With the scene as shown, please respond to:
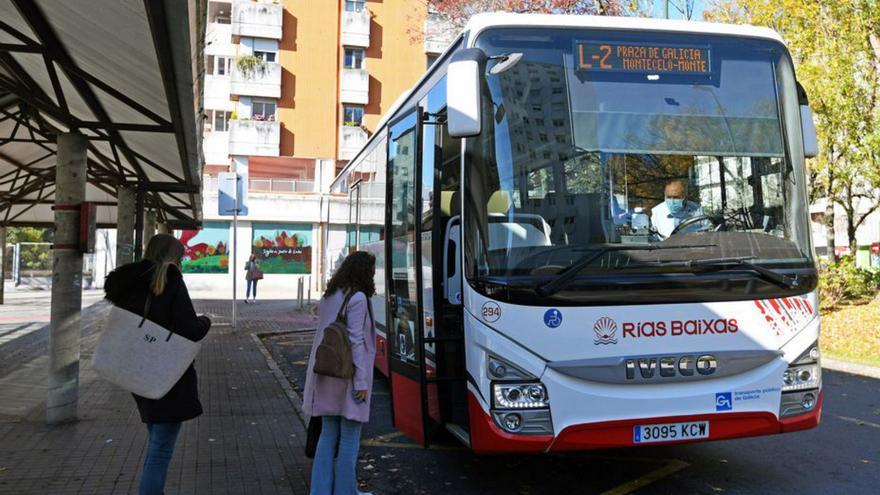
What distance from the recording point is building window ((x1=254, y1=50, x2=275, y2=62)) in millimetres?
38469

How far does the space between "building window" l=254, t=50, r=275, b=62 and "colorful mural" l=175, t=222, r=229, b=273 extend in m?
9.83

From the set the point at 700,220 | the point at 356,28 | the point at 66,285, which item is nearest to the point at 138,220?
the point at 66,285

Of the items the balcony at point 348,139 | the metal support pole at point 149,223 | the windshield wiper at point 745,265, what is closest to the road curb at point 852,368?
the windshield wiper at point 745,265

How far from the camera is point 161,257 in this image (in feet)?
13.6

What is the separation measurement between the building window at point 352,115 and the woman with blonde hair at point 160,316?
36579 mm

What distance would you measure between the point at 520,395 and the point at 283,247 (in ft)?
110

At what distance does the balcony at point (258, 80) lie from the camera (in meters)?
37.8

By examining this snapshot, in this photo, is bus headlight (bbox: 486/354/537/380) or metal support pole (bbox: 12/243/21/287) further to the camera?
metal support pole (bbox: 12/243/21/287)

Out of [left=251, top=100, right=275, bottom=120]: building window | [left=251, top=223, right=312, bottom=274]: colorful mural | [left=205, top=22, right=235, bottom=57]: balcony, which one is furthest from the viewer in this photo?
[left=205, top=22, right=235, bottom=57]: balcony

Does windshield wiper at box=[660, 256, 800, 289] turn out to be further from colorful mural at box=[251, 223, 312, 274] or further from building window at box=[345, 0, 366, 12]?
building window at box=[345, 0, 366, 12]

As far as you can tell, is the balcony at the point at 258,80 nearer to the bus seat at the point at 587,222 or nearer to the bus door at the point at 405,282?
the bus door at the point at 405,282

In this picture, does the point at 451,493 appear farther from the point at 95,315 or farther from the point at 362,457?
the point at 95,315

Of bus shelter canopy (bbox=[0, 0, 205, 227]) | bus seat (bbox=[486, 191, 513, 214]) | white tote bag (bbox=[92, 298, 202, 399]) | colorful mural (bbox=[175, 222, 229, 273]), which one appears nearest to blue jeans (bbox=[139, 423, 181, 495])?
white tote bag (bbox=[92, 298, 202, 399])

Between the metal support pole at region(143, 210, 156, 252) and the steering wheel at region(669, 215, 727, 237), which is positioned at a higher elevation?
the metal support pole at region(143, 210, 156, 252)
